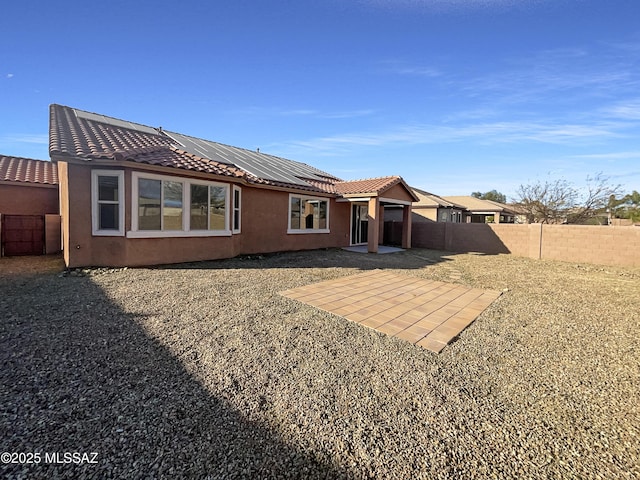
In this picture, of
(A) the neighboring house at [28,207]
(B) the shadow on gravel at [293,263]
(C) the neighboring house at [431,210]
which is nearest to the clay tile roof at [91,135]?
(A) the neighboring house at [28,207]

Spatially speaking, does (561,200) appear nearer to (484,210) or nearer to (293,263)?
(484,210)

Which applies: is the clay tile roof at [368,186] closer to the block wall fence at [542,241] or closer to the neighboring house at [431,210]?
the block wall fence at [542,241]

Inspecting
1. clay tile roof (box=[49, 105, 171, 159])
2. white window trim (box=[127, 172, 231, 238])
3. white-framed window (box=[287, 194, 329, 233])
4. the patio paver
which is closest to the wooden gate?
clay tile roof (box=[49, 105, 171, 159])

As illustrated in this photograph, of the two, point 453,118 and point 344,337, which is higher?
point 453,118

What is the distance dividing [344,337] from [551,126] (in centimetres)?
1780

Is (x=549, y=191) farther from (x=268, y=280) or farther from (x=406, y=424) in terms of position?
(x=406, y=424)

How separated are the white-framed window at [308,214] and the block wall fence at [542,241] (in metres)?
7.27

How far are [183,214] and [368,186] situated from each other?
9.23 metres

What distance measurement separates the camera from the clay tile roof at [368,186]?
14.1 m

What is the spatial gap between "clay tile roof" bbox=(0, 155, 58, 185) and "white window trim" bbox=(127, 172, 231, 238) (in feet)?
27.9

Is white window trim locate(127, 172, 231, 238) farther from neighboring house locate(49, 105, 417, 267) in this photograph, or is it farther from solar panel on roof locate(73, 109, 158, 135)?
solar panel on roof locate(73, 109, 158, 135)

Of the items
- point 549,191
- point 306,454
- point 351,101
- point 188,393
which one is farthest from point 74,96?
point 549,191

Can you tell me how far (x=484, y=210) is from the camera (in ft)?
101

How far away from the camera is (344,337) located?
4.15 metres
